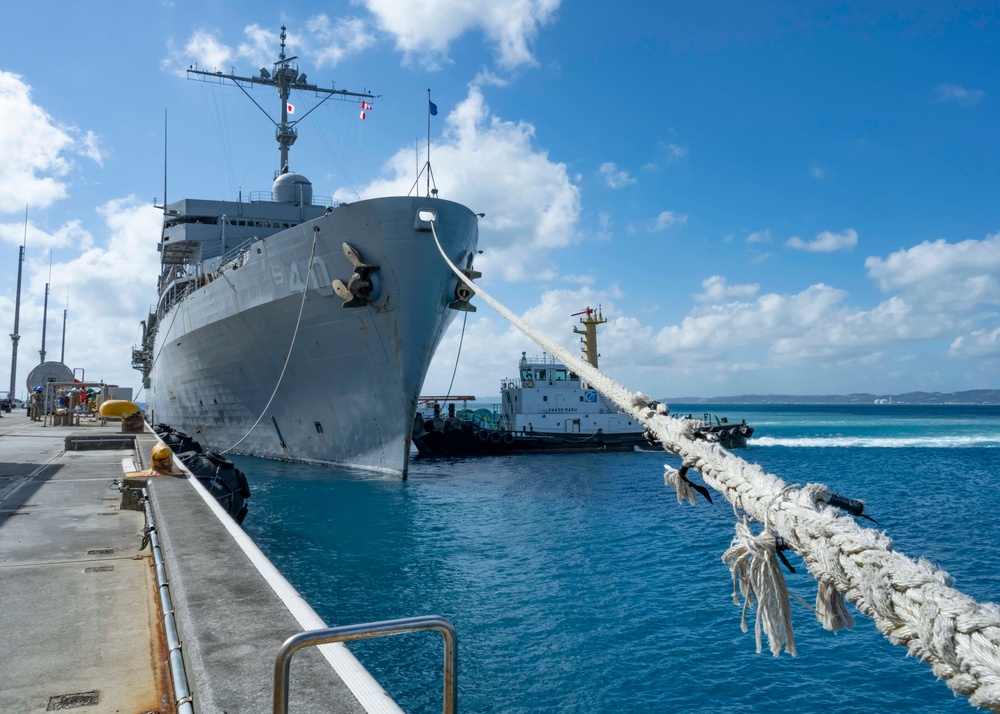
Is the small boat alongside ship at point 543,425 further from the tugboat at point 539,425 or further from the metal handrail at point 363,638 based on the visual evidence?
the metal handrail at point 363,638

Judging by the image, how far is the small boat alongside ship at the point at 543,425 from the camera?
111ft

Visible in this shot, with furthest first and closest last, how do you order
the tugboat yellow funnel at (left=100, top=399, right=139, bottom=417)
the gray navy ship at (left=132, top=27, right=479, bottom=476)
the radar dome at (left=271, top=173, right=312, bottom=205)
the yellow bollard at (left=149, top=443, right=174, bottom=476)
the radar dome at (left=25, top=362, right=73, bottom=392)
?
the radar dome at (left=25, top=362, right=73, bottom=392) → the radar dome at (left=271, top=173, right=312, bottom=205) → the tugboat yellow funnel at (left=100, top=399, right=139, bottom=417) → the gray navy ship at (left=132, top=27, right=479, bottom=476) → the yellow bollard at (left=149, top=443, right=174, bottom=476)

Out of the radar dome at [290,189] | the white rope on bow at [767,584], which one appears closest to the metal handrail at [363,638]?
the white rope on bow at [767,584]

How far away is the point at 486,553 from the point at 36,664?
358 inches

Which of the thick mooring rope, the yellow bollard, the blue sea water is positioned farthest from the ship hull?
the thick mooring rope

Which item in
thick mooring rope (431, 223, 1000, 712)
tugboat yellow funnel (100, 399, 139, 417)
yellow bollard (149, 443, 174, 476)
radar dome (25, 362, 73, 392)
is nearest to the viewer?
thick mooring rope (431, 223, 1000, 712)

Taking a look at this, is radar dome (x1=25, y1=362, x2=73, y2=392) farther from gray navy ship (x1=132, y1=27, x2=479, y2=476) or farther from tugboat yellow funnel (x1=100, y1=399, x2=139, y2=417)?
tugboat yellow funnel (x1=100, y1=399, x2=139, y2=417)

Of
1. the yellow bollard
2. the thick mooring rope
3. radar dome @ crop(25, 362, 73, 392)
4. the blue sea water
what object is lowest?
the blue sea water

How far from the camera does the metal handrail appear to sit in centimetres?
188

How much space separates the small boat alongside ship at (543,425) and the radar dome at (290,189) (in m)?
12.8

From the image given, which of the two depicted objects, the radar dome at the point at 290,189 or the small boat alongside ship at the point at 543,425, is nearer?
the radar dome at the point at 290,189

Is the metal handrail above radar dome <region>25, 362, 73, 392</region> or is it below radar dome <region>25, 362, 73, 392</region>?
below

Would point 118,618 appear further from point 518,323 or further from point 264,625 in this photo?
point 518,323

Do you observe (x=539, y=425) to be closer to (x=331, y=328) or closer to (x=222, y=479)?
(x=331, y=328)
